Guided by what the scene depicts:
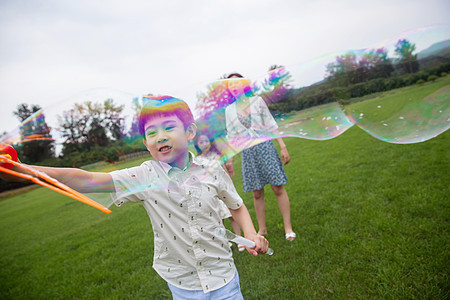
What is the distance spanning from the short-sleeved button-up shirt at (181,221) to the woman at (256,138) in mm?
860

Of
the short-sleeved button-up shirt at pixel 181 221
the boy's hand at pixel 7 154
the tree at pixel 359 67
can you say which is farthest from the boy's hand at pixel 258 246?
the tree at pixel 359 67

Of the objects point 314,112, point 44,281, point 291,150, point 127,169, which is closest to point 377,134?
point 314,112

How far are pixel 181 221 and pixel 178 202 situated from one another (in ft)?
0.40

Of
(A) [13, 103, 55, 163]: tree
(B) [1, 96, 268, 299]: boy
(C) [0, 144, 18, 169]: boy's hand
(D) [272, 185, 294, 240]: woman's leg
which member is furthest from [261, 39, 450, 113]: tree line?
(C) [0, 144, 18, 169]: boy's hand

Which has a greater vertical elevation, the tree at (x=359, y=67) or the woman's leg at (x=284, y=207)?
the tree at (x=359, y=67)

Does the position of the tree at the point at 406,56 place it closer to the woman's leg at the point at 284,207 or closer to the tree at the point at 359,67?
the tree at the point at 359,67

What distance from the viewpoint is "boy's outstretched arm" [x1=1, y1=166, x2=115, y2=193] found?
4.45 feet

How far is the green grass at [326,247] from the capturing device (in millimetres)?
2523

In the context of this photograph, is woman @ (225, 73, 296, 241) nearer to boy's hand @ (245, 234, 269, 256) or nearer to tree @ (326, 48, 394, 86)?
tree @ (326, 48, 394, 86)

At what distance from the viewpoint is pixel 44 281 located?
416cm

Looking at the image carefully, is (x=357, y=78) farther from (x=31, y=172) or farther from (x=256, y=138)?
(x=31, y=172)

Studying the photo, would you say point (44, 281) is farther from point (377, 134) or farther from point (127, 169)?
point (377, 134)

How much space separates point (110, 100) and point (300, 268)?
2508mm

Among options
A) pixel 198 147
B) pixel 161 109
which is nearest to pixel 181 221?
pixel 198 147
